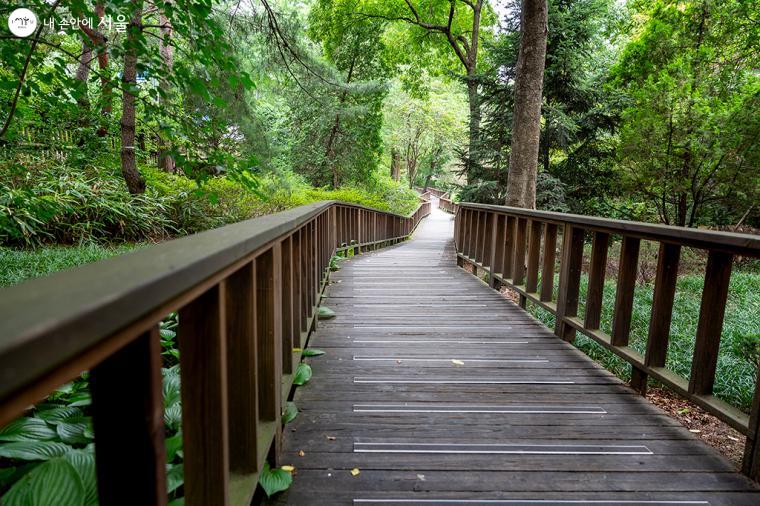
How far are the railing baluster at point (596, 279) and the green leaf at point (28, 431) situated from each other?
3002 mm

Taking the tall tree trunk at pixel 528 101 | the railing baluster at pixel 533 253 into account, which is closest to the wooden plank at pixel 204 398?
the railing baluster at pixel 533 253

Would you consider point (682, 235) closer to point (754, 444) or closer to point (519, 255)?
point (754, 444)

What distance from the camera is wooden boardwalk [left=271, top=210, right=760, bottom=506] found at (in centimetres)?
185

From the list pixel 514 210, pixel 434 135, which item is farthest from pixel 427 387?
pixel 434 135

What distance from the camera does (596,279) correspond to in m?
3.20

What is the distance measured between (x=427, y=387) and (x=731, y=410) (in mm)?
1426

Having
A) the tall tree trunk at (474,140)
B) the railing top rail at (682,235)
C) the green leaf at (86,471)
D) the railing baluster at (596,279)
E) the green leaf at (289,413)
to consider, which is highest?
the tall tree trunk at (474,140)

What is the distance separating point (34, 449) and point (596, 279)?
308 centimetres

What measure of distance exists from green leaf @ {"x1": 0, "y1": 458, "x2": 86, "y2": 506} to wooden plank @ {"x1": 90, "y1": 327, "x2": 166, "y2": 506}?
0.68 meters

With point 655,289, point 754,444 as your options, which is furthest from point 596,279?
point 754,444

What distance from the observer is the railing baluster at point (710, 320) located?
2105 millimetres

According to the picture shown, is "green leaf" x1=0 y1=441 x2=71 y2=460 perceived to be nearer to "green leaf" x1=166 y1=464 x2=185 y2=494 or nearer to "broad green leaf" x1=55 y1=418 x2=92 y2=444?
"broad green leaf" x1=55 y1=418 x2=92 y2=444

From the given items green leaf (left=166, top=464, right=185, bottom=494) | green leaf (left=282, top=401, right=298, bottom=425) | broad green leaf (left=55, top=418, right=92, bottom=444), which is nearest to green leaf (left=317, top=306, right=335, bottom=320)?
green leaf (left=282, top=401, right=298, bottom=425)

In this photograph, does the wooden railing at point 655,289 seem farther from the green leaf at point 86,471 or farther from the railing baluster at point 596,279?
the green leaf at point 86,471
